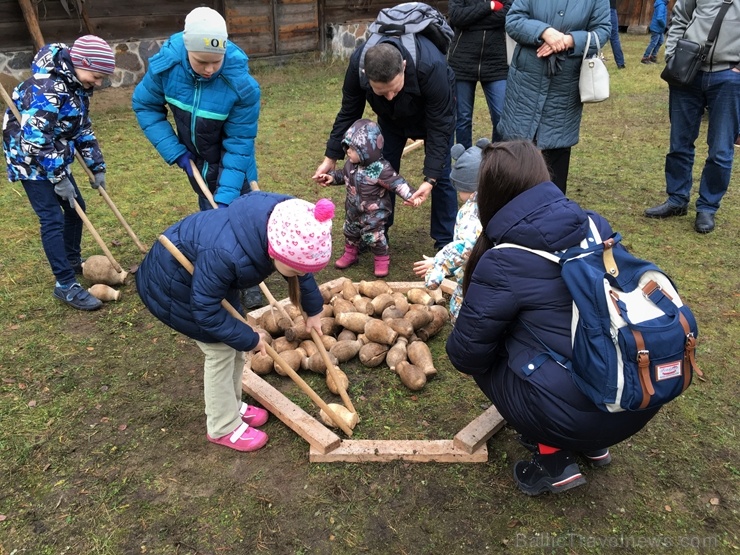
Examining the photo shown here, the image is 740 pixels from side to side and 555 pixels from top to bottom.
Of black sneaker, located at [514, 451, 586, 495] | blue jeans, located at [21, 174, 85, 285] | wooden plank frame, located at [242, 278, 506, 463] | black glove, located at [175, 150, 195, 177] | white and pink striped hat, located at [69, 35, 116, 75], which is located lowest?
wooden plank frame, located at [242, 278, 506, 463]

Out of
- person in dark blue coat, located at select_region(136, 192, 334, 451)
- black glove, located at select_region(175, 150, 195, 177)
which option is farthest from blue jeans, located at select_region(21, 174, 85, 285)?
person in dark blue coat, located at select_region(136, 192, 334, 451)

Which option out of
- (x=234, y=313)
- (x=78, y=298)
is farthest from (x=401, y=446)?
(x=78, y=298)

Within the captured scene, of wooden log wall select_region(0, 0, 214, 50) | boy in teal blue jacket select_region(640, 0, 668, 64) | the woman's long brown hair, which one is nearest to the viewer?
the woman's long brown hair

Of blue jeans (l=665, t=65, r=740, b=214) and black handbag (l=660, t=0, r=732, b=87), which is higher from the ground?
black handbag (l=660, t=0, r=732, b=87)

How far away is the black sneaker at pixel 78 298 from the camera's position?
427 centimetres

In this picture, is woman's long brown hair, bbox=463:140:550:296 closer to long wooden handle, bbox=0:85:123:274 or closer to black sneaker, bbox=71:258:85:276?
long wooden handle, bbox=0:85:123:274

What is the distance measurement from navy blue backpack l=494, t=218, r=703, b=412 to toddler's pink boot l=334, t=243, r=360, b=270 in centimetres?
272

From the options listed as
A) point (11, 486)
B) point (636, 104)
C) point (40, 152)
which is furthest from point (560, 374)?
point (636, 104)

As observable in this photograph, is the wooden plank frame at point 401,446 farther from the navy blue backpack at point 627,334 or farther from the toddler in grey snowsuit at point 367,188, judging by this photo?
the toddler in grey snowsuit at point 367,188

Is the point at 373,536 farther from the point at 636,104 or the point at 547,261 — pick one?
Answer: the point at 636,104

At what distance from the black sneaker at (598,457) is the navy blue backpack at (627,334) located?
2.41 ft

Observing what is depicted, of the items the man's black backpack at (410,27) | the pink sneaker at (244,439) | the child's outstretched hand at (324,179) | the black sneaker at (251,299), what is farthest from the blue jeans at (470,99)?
the pink sneaker at (244,439)

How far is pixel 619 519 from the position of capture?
2.63 meters

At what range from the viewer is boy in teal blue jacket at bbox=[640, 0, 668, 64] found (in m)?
12.8
